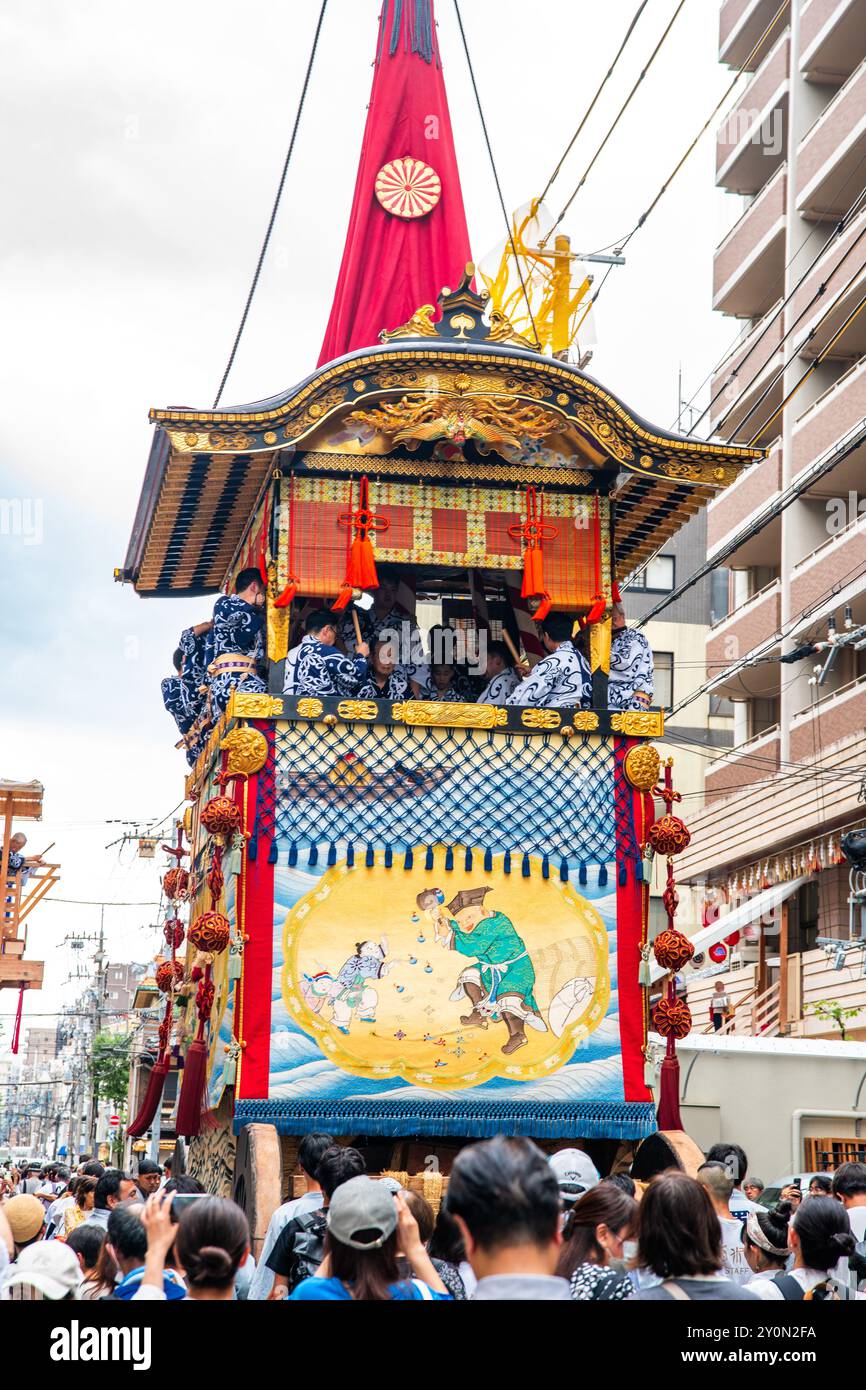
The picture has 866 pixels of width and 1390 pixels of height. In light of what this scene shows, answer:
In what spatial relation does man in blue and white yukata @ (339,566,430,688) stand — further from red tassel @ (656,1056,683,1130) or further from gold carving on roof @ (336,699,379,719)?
red tassel @ (656,1056,683,1130)

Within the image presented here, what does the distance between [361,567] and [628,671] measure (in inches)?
101

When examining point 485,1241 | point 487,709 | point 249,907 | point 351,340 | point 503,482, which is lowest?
point 485,1241

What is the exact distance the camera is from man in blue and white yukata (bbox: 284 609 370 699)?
46.4 ft

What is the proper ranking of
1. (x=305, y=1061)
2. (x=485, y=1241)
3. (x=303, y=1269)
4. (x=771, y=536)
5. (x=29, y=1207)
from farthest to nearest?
(x=771, y=536), (x=305, y=1061), (x=29, y=1207), (x=303, y=1269), (x=485, y=1241)

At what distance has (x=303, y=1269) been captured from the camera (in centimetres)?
668

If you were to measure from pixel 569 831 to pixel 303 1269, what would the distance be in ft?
25.7

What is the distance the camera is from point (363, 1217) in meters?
4.93

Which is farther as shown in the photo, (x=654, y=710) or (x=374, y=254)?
(x=374, y=254)

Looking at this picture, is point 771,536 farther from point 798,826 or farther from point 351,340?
point 351,340

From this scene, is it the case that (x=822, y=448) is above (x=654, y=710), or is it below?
above

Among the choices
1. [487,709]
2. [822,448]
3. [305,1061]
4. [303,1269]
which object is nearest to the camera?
[303,1269]

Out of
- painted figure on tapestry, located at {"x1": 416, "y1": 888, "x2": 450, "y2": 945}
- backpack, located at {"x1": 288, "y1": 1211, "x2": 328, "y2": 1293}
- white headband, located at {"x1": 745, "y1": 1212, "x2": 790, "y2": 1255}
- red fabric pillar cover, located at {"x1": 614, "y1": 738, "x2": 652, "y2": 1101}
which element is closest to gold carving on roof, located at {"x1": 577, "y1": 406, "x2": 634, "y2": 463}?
red fabric pillar cover, located at {"x1": 614, "y1": 738, "x2": 652, "y2": 1101}

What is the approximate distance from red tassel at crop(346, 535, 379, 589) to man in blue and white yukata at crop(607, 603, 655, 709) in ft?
7.38

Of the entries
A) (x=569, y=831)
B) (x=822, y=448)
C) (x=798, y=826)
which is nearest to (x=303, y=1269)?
(x=569, y=831)
